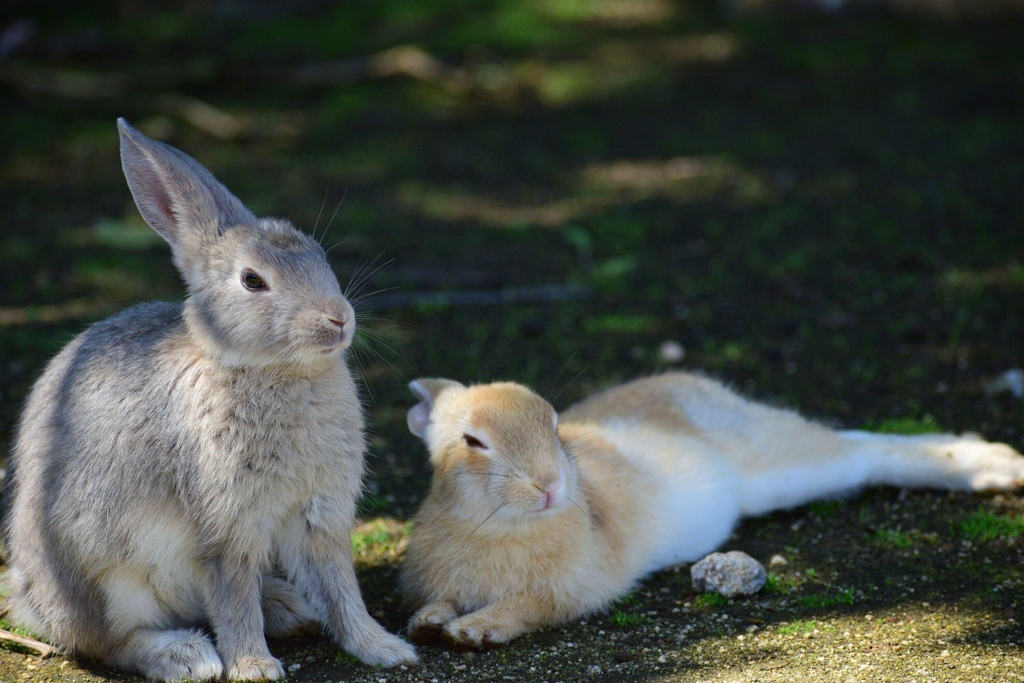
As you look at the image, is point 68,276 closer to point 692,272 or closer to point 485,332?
point 485,332

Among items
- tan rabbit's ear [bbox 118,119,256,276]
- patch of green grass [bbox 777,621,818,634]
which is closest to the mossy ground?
patch of green grass [bbox 777,621,818,634]

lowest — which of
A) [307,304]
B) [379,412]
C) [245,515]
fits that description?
[379,412]

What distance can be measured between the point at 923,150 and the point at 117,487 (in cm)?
797

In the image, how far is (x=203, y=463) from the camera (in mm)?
3836

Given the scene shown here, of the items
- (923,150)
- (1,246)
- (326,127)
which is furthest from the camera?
(326,127)

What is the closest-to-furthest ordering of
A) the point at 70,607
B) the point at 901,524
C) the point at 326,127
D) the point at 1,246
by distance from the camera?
the point at 70,607
the point at 901,524
the point at 1,246
the point at 326,127

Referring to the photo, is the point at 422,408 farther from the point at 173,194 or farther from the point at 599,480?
the point at 173,194

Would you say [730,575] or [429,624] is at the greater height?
[730,575]

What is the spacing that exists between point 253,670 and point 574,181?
21.1ft

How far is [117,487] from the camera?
3.90m

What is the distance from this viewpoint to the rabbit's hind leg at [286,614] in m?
4.30

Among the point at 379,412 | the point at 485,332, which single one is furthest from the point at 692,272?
the point at 379,412

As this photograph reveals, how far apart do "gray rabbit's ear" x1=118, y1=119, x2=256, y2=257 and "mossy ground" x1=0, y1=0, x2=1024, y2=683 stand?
146 centimetres

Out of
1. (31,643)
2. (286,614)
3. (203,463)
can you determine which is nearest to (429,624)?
(286,614)
